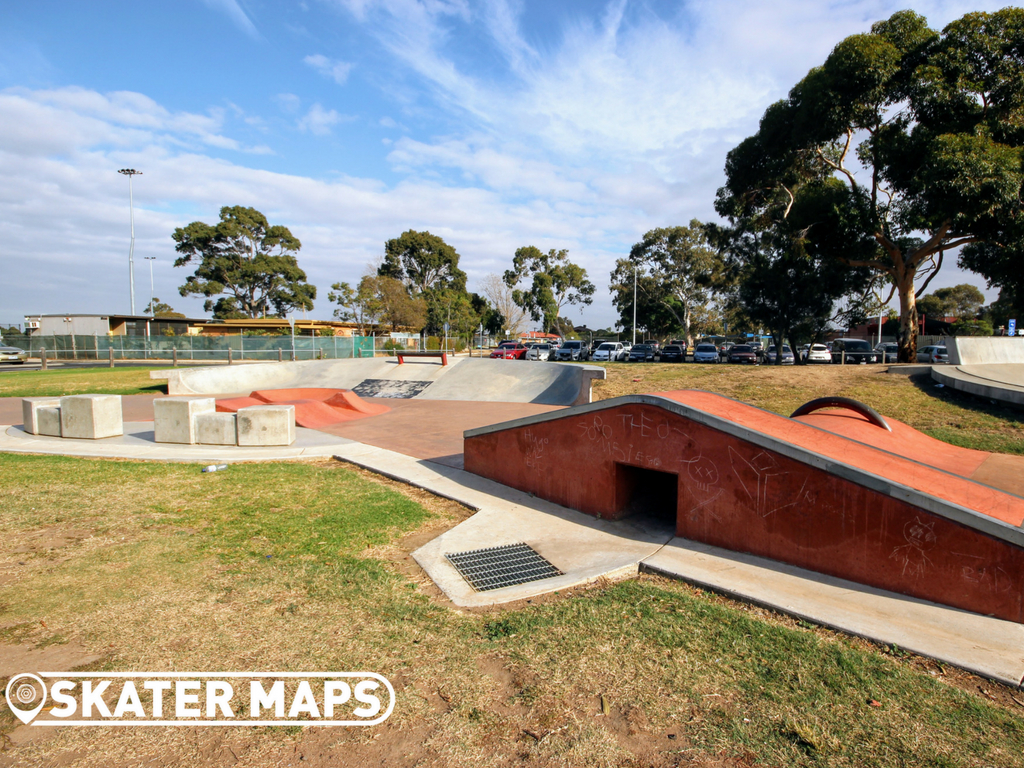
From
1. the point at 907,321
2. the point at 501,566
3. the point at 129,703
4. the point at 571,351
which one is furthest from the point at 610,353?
the point at 129,703

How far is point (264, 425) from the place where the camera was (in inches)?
397

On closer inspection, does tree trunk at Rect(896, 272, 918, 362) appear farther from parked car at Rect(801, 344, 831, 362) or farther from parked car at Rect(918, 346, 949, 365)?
parked car at Rect(801, 344, 831, 362)

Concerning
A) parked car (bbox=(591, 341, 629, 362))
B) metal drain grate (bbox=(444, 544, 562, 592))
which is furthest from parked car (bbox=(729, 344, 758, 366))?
metal drain grate (bbox=(444, 544, 562, 592))

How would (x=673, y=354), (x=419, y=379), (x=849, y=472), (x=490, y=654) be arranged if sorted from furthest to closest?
(x=673, y=354) < (x=419, y=379) < (x=849, y=472) < (x=490, y=654)

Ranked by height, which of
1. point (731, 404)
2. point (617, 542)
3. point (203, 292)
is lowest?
point (617, 542)

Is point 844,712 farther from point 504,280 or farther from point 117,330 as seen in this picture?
point 504,280

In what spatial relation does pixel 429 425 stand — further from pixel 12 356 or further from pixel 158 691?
pixel 12 356

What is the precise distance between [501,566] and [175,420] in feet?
26.8

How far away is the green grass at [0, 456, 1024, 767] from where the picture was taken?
2.63 meters

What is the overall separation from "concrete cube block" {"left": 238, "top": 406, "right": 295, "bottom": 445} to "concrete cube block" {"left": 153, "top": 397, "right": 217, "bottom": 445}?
3.20 feet

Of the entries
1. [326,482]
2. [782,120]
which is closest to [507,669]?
[326,482]

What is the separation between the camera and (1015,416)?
37.0ft

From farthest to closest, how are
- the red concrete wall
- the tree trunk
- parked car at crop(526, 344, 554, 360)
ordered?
parked car at crop(526, 344, 554, 360) → the tree trunk → the red concrete wall

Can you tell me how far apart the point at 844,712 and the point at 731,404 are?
154 inches
